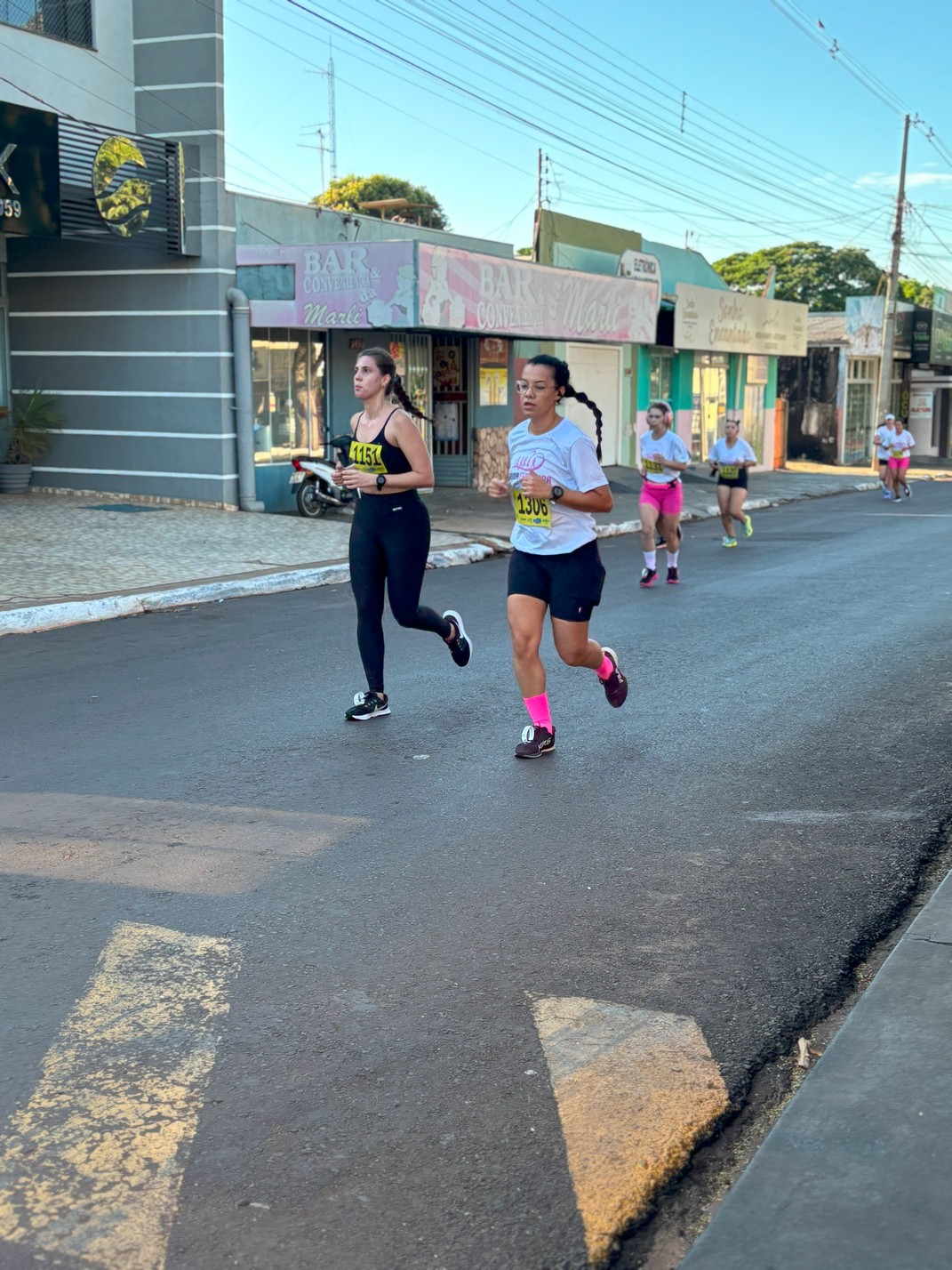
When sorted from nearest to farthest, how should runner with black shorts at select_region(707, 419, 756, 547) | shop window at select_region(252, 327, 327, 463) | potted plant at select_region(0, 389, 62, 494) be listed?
runner with black shorts at select_region(707, 419, 756, 547) < potted plant at select_region(0, 389, 62, 494) < shop window at select_region(252, 327, 327, 463)

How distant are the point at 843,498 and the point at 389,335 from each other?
38.1 ft

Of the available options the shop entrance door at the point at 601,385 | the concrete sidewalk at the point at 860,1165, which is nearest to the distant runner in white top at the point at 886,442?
the shop entrance door at the point at 601,385

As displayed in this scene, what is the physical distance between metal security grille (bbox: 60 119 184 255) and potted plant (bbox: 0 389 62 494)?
299 centimetres

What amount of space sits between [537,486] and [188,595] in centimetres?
632

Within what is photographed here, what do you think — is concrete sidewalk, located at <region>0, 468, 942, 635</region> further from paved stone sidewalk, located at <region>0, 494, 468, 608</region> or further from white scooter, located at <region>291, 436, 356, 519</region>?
white scooter, located at <region>291, 436, 356, 519</region>

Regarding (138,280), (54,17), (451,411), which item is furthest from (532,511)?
(451,411)

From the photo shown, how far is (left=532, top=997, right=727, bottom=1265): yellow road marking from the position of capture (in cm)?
293

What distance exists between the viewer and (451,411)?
2459 centimetres

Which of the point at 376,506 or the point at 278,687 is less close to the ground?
the point at 376,506

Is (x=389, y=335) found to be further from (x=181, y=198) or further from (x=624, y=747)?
(x=624, y=747)

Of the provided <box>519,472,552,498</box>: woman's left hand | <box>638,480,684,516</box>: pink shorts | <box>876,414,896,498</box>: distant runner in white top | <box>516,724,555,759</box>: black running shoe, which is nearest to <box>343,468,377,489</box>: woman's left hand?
<box>519,472,552,498</box>: woman's left hand

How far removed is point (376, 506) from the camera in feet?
23.5

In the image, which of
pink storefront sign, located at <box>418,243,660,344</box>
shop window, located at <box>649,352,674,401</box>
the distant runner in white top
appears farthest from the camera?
shop window, located at <box>649,352,674,401</box>

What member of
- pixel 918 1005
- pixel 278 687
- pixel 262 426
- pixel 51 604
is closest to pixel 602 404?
pixel 262 426
